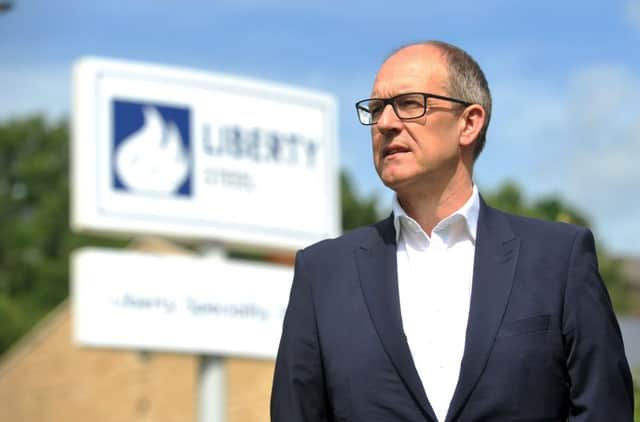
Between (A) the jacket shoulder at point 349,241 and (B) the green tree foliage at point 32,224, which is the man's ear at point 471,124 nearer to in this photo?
(A) the jacket shoulder at point 349,241

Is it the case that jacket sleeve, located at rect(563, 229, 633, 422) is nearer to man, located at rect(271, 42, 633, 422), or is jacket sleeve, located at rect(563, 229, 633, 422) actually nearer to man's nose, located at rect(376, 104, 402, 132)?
man, located at rect(271, 42, 633, 422)

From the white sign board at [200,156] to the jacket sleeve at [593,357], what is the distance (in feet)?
43.7

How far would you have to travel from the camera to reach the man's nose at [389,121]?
342cm

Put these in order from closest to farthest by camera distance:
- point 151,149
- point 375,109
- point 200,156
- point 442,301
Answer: point 442,301, point 375,109, point 151,149, point 200,156

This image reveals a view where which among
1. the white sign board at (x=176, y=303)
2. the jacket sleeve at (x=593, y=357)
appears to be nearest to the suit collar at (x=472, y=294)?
the jacket sleeve at (x=593, y=357)

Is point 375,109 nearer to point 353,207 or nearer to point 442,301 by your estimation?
point 442,301

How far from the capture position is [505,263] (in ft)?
11.1

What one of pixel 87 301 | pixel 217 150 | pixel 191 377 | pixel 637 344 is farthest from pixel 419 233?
pixel 191 377

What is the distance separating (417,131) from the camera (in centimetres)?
342

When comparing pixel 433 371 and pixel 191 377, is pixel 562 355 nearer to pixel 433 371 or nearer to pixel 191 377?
pixel 433 371

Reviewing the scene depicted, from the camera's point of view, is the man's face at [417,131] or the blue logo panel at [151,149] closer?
the man's face at [417,131]

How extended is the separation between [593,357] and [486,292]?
0.94 ft

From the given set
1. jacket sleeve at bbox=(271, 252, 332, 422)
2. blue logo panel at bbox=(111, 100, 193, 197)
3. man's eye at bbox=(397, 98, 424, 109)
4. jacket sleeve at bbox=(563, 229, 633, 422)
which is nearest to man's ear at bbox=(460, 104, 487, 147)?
man's eye at bbox=(397, 98, 424, 109)

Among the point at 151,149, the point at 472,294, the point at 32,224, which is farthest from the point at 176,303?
the point at 32,224
